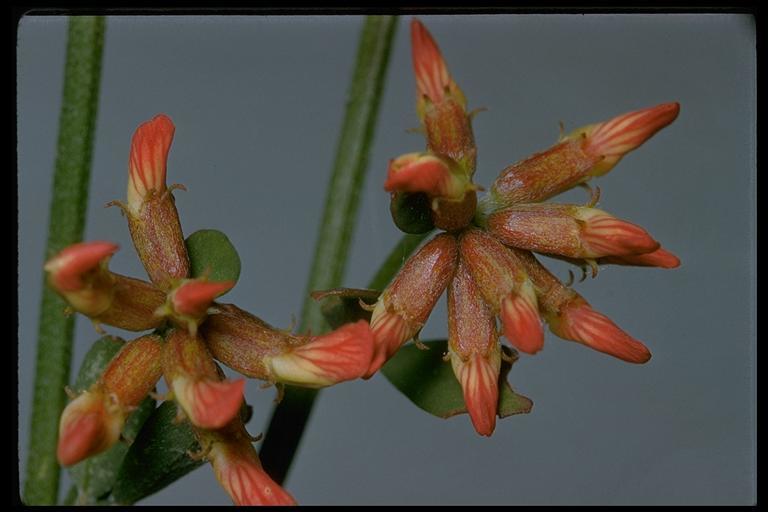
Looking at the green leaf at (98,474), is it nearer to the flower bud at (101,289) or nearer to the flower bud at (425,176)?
the flower bud at (101,289)

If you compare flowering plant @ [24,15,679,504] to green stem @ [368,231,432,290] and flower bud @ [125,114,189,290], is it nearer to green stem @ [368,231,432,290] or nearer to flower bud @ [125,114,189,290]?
flower bud @ [125,114,189,290]

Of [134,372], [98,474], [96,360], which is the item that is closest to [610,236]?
[134,372]

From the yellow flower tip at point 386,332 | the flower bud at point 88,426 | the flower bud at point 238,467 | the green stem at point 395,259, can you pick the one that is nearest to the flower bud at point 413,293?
the yellow flower tip at point 386,332

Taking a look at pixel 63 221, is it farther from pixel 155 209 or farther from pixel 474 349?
pixel 474 349

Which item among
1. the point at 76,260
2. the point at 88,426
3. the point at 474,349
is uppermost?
the point at 76,260

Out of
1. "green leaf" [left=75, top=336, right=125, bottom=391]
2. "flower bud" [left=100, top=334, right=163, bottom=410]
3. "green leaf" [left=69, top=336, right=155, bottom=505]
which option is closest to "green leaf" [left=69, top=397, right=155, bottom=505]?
"green leaf" [left=69, top=336, right=155, bottom=505]
